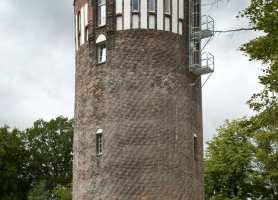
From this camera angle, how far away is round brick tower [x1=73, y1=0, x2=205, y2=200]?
20453 mm

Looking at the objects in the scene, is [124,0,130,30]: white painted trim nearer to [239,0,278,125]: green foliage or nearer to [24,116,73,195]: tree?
[239,0,278,125]: green foliage

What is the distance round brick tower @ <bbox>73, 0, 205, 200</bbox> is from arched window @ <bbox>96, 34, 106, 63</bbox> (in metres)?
0.05

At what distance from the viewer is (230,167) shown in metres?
31.1

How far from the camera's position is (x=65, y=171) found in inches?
1730

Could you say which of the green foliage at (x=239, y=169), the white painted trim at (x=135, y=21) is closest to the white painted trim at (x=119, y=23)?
the white painted trim at (x=135, y=21)

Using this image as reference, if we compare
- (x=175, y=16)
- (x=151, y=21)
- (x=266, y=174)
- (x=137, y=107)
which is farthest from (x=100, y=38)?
(x=266, y=174)

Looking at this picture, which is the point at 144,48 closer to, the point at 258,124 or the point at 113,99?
the point at 113,99

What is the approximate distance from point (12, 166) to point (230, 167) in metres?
19.2

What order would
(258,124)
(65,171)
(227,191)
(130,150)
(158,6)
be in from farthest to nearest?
1. (65,171)
2. (227,191)
3. (158,6)
4. (130,150)
5. (258,124)

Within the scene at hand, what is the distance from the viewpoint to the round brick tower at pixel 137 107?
2045cm

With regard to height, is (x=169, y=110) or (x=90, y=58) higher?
(x=90, y=58)

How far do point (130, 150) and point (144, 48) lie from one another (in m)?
4.69

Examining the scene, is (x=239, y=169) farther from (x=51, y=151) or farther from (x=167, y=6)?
(x=51, y=151)

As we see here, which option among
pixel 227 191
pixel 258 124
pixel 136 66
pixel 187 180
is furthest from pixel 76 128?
pixel 227 191
